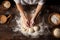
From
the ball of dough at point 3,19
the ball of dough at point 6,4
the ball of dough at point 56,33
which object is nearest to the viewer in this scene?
the ball of dough at point 56,33

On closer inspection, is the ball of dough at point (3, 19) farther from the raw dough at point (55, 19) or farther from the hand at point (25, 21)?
the raw dough at point (55, 19)

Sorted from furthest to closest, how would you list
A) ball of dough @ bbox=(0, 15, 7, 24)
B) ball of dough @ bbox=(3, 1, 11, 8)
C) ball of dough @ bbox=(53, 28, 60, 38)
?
ball of dough @ bbox=(3, 1, 11, 8)
ball of dough @ bbox=(0, 15, 7, 24)
ball of dough @ bbox=(53, 28, 60, 38)

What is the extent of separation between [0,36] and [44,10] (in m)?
0.47

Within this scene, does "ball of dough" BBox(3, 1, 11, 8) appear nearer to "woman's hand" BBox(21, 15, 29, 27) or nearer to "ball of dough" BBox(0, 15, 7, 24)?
"ball of dough" BBox(0, 15, 7, 24)

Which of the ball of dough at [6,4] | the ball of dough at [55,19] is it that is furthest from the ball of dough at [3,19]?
the ball of dough at [55,19]

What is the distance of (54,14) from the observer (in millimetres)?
1465

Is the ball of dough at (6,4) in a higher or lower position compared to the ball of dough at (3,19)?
higher

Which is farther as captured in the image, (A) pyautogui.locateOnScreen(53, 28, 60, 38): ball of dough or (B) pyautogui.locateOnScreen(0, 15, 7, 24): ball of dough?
(B) pyautogui.locateOnScreen(0, 15, 7, 24): ball of dough

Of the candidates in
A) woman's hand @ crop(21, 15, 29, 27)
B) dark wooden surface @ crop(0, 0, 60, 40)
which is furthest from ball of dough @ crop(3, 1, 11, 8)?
woman's hand @ crop(21, 15, 29, 27)

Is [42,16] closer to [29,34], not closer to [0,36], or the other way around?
[29,34]

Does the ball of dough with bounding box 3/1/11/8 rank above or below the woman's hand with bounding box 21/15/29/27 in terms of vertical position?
above

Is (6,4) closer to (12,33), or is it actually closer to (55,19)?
(12,33)

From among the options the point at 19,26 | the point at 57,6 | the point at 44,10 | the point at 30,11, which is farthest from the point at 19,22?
the point at 57,6

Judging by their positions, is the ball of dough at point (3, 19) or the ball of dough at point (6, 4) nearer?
the ball of dough at point (3, 19)
